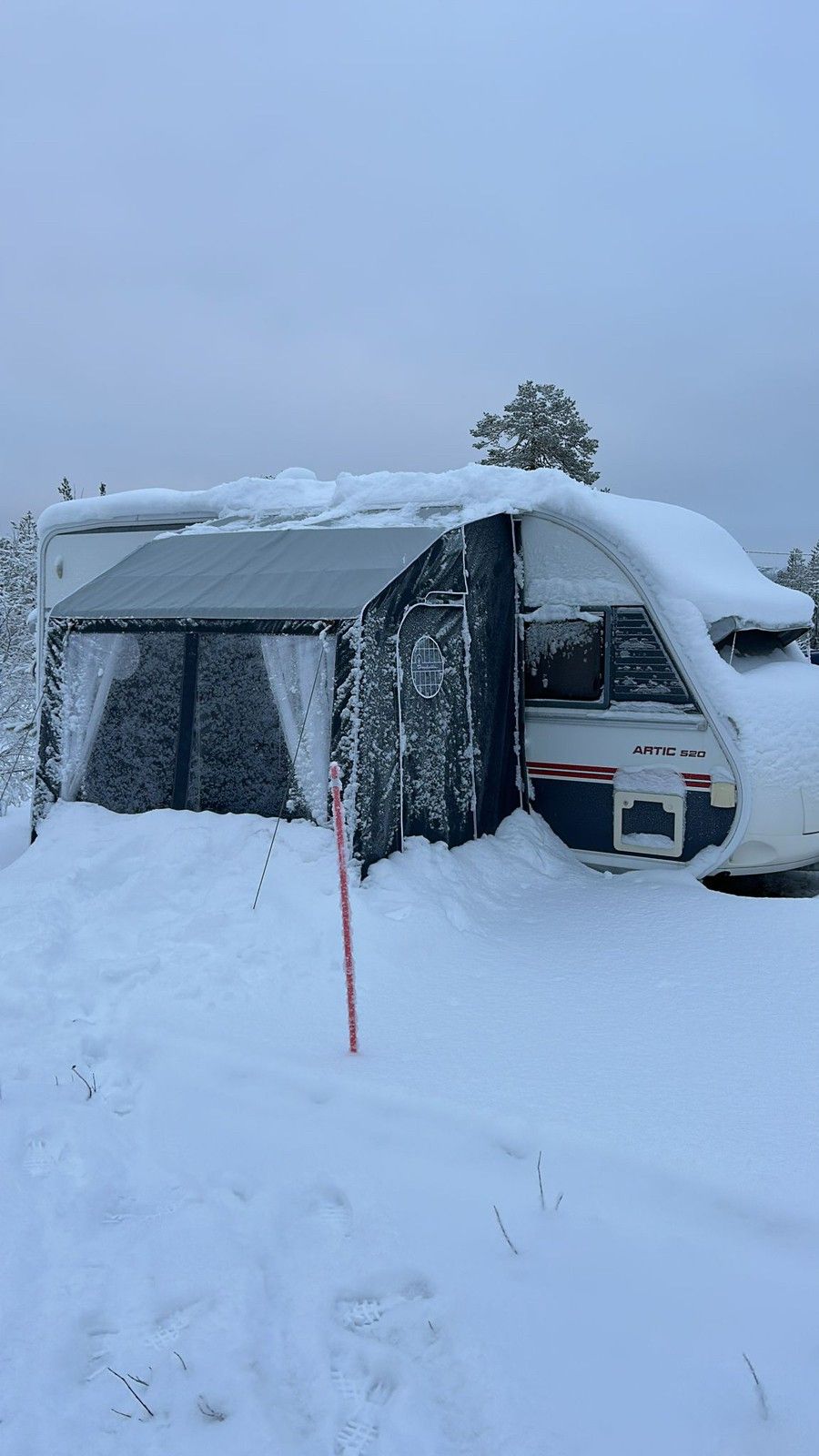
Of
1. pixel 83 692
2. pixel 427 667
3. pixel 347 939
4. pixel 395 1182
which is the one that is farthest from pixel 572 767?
pixel 395 1182

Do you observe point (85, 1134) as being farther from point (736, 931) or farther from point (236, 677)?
point (736, 931)

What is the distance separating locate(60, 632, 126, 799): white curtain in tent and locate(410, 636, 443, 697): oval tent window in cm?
210

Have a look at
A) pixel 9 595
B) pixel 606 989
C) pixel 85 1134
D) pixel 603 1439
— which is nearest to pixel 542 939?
pixel 606 989

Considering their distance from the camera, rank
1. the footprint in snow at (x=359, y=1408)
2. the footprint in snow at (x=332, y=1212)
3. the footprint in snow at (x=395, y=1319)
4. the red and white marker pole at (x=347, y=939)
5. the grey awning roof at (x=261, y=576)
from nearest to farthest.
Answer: the footprint in snow at (x=359, y=1408) → the footprint in snow at (x=395, y=1319) → the footprint in snow at (x=332, y=1212) → the red and white marker pole at (x=347, y=939) → the grey awning roof at (x=261, y=576)

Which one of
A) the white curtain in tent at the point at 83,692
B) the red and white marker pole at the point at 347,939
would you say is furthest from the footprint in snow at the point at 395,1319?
the white curtain in tent at the point at 83,692

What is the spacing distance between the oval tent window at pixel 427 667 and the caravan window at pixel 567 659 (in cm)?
115

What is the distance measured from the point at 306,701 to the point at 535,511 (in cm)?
238

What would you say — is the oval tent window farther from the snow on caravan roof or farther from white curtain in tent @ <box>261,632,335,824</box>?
the snow on caravan roof

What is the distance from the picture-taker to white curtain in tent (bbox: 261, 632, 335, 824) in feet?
18.4

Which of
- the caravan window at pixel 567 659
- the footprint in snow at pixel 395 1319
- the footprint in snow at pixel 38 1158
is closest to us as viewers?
the footprint in snow at pixel 395 1319

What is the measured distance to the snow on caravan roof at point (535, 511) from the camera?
6461mm

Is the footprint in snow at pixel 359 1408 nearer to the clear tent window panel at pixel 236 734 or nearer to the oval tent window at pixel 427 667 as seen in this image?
the clear tent window panel at pixel 236 734

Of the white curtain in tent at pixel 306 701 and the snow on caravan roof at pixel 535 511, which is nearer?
the white curtain in tent at pixel 306 701

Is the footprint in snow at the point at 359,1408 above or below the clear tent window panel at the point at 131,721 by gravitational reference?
below
